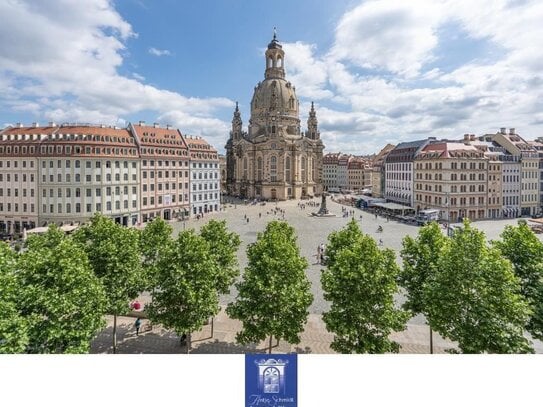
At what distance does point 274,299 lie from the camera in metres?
10.6

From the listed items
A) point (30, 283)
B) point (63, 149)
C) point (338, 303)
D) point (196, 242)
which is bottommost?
point (338, 303)

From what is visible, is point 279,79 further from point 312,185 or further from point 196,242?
point 196,242

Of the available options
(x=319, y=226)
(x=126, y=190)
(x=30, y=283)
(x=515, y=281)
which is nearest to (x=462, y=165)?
(x=319, y=226)

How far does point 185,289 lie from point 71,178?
15.8 m

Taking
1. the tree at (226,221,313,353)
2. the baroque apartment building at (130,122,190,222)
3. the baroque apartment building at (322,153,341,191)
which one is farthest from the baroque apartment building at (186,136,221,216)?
the baroque apartment building at (322,153,341,191)

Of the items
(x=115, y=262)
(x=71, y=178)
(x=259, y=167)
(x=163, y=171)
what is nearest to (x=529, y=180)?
(x=115, y=262)

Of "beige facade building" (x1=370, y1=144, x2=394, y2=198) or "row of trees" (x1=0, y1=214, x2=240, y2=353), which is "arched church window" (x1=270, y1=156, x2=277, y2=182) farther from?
"row of trees" (x1=0, y1=214, x2=240, y2=353)

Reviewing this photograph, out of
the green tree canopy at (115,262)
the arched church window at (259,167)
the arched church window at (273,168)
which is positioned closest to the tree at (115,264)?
the green tree canopy at (115,262)

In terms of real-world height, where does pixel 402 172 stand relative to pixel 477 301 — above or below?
above

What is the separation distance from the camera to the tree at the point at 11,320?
7373 millimetres

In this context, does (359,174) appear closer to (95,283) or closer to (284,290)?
(284,290)

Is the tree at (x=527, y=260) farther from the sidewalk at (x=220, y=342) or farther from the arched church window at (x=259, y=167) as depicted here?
the arched church window at (x=259, y=167)

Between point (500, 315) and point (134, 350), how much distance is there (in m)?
12.3

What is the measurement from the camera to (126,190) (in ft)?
86.4
